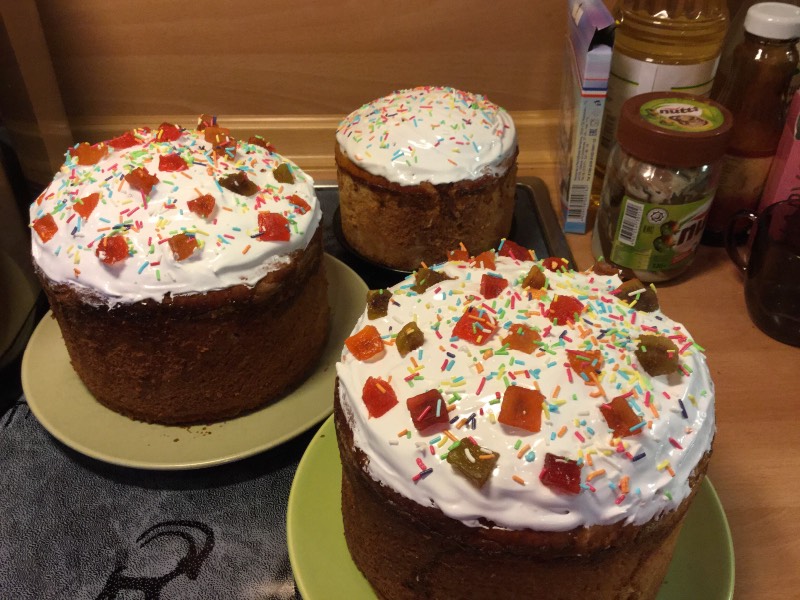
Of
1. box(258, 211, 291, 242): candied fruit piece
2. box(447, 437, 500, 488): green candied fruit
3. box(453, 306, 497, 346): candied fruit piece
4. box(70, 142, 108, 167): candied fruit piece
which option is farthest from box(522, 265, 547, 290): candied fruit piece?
box(70, 142, 108, 167): candied fruit piece

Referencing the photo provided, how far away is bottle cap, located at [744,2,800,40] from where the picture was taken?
142 centimetres

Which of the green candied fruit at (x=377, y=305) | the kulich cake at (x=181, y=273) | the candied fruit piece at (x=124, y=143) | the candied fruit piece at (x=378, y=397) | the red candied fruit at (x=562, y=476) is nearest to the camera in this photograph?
the red candied fruit at (x=562, y=476)

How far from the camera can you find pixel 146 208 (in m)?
1.16

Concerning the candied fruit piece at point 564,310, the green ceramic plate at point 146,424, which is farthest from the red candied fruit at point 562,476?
the green ceramic plate at point 146,424

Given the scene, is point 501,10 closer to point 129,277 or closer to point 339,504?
point 129,277

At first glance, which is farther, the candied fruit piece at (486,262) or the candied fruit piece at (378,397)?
the candied fruit piece at (486,262)

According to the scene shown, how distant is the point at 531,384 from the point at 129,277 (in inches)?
26.3

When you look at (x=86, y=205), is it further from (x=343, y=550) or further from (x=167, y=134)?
(x=343, y=550)

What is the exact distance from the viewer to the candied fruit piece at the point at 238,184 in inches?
47.6

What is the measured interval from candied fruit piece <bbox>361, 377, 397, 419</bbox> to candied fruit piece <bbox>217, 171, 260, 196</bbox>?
1.68 ft

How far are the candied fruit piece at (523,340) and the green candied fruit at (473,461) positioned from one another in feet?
0.55

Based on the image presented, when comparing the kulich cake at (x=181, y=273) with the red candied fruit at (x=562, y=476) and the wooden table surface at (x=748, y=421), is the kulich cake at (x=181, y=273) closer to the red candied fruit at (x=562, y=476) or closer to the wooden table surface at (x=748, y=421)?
the red candied fruit at (x=562, y=476)

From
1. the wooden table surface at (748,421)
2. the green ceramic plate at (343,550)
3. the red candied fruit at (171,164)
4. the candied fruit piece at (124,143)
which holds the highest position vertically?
the red candied fruit at (171,164)

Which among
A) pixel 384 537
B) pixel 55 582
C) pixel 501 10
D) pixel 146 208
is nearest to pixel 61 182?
pixel 146 208
